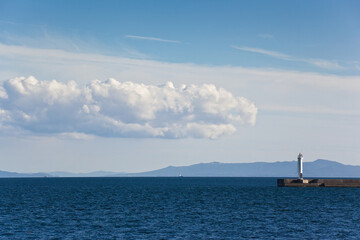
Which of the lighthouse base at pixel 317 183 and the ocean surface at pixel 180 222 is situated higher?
the lighthouse base at pixel 317 183

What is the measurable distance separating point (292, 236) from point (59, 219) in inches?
1243

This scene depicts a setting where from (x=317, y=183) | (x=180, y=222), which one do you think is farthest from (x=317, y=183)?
(x=180, y=222)

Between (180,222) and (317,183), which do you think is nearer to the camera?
(180,222)

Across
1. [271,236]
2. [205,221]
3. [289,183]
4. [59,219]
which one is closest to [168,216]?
[205,221]

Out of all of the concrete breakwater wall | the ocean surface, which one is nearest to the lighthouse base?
the concrete breakwater wall

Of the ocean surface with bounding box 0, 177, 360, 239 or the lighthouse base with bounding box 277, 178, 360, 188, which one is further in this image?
the lighthouse base with bounding box 277, 178, 360, 188

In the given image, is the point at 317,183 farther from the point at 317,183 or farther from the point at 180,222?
the point at 180,222

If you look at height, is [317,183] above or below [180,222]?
above

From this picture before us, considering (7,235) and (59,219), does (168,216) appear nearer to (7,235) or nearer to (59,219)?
(59,219)

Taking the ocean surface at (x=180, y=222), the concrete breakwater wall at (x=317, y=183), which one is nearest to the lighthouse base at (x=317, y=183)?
the concrete breakwater wall at (x=317, y=183)

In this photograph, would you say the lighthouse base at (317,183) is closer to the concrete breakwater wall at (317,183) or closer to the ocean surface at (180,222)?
the concrete breakwater wall at (317,183)

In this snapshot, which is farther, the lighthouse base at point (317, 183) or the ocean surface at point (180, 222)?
the lighthouse base at point (317, 183)

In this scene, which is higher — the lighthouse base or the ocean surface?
the lighthouse base

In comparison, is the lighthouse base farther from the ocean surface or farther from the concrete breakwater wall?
the ocean surface
